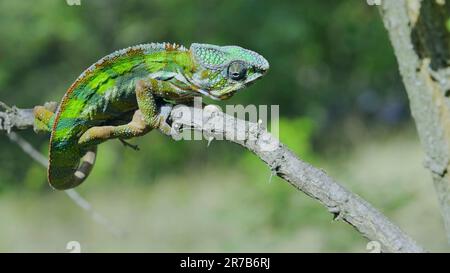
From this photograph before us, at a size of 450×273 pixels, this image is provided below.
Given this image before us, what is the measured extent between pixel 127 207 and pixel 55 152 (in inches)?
302

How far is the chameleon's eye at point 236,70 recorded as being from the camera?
255 centimetres

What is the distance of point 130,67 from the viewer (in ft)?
8.60

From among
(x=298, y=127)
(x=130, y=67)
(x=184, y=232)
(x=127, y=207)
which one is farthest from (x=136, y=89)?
(x=127, y=207)

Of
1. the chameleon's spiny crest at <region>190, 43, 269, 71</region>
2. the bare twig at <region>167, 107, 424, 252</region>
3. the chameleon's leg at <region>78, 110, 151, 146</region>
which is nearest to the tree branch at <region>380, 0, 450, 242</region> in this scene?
the chameleon's spiny crest at <region>190, 43, 269, 71</region>

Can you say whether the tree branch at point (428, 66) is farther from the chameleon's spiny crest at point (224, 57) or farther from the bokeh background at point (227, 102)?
the bokeh background at point (227, 102)

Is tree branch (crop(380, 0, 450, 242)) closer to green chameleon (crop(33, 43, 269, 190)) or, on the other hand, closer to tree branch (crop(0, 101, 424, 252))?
green chameleon (crop(33, 43, 269, 190))

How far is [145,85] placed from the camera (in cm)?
260

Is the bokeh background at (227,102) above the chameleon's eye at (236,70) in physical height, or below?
above

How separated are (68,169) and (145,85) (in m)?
0.59

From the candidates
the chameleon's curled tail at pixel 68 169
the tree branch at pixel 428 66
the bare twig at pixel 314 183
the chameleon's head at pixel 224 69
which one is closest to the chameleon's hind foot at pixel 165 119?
the chameleon's head at pixel 224 69

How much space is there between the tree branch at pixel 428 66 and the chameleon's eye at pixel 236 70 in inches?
29.1

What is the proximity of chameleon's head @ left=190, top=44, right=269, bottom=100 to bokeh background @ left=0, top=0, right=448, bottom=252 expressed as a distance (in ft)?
18.8

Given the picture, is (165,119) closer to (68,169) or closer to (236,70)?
(236,70)

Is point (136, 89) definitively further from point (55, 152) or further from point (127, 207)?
point (127, 207)
